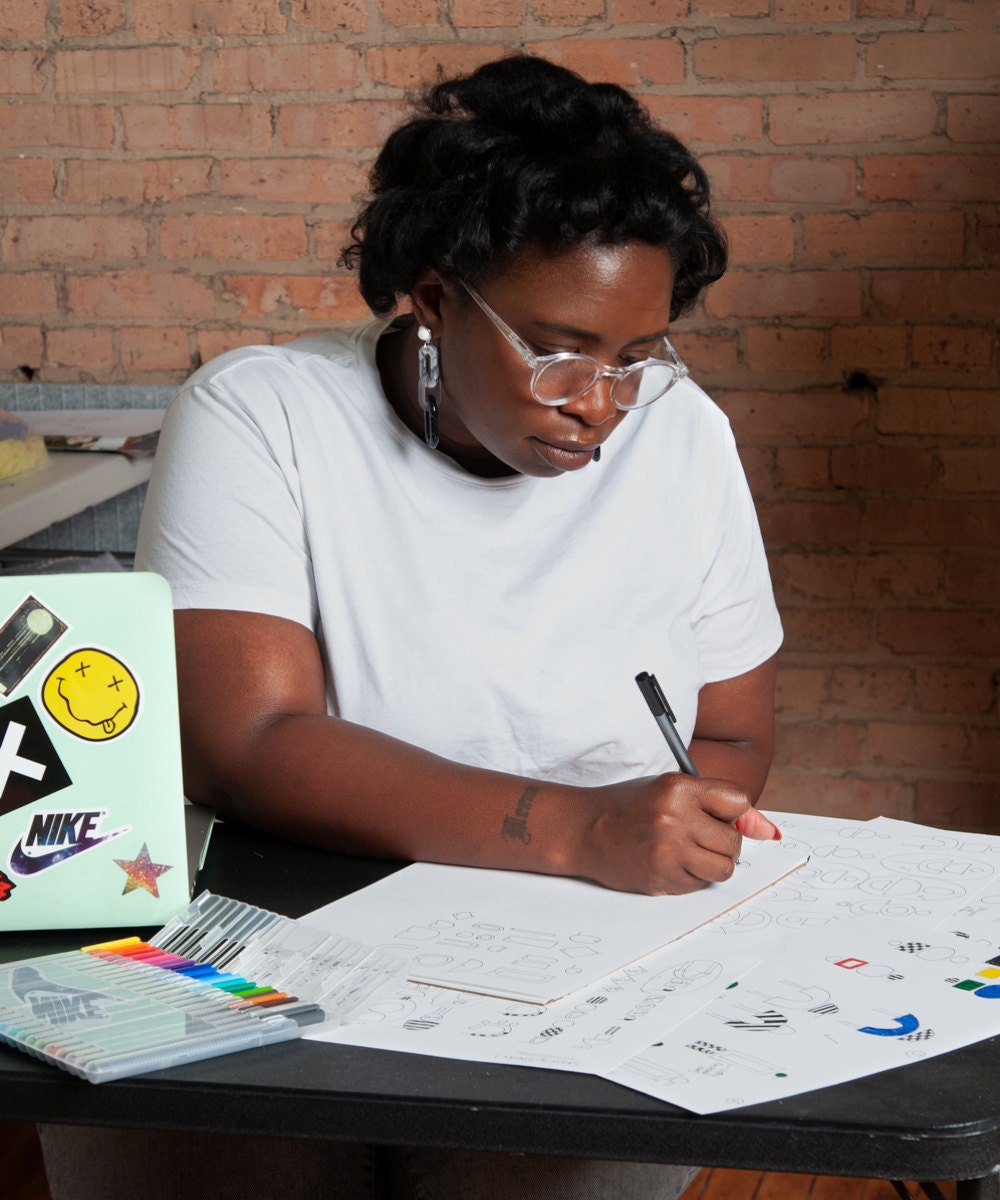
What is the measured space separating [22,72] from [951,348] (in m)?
1.79

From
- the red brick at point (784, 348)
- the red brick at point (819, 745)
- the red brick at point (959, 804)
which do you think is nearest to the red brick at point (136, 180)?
the red brick at point (784, 348)

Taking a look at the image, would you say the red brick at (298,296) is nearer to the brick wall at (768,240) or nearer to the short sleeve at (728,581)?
the brick wall at (768,240)

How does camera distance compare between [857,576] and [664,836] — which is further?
[857,576]

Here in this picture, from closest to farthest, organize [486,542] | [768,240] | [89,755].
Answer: [89,755] < [486,542] < [768,240]

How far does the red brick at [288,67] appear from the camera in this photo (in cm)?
258

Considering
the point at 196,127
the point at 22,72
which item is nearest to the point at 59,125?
the point at 22,72

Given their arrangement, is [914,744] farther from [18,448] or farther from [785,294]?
[18,448]

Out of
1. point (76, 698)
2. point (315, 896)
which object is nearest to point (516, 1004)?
point (315, 896)

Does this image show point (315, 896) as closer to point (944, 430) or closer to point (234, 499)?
point (234, 499)

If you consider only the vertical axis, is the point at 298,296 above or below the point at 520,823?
above

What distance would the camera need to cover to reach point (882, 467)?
2.61 m

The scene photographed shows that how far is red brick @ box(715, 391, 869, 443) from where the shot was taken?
2.60 metres

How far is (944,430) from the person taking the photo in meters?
2.58

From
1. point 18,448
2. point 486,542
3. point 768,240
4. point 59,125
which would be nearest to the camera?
point 486,542
